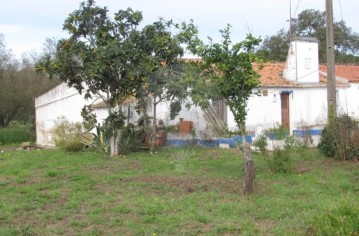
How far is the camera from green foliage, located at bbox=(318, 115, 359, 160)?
43.1 feet

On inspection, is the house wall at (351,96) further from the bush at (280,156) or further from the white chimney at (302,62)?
the bush at (280,156)

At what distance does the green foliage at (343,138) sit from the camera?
13.1 m

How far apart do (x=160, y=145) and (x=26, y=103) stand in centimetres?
1845

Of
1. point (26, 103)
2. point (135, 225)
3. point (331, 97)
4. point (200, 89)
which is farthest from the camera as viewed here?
point (26, 103)

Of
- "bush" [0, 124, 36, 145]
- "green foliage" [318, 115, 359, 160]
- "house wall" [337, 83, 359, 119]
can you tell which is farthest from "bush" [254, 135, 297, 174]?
"bush" [0, 124, 36, 145]

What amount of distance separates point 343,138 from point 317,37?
29209 mm

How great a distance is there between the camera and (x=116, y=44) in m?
15.5

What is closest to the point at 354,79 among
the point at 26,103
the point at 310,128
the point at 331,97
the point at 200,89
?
the point at 310,128

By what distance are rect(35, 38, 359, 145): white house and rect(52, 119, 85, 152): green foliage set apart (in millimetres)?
2210

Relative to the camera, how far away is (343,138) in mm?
13250

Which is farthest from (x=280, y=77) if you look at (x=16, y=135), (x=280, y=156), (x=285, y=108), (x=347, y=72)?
(x=16, y=135)

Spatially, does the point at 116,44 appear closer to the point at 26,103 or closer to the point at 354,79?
the point at 354,79

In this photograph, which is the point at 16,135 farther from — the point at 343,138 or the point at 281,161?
the point at 281,161

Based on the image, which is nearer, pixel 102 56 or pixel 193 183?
pixel 193 183
